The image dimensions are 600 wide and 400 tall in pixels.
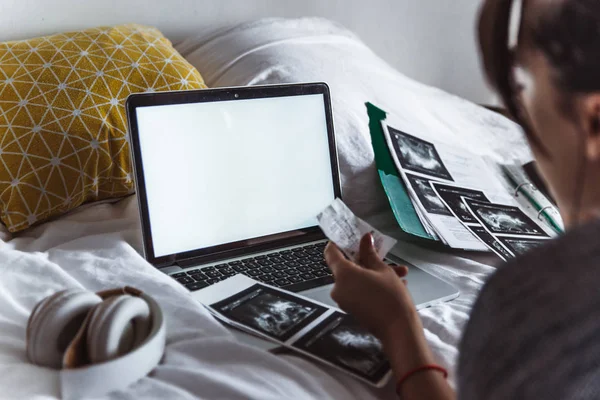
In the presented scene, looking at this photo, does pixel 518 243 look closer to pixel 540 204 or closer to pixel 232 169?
pixel 540 204

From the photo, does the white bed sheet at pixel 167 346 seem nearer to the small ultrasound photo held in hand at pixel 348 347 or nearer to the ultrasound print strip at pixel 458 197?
the small ultrasound photo held in hand at pixel 348 347

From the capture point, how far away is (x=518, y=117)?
18.3 inches

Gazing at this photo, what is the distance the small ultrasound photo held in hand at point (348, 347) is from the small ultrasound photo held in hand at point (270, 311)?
2cm

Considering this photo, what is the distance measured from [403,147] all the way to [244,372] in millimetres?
597

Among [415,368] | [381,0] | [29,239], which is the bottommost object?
[29,239]

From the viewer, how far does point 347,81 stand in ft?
3.92

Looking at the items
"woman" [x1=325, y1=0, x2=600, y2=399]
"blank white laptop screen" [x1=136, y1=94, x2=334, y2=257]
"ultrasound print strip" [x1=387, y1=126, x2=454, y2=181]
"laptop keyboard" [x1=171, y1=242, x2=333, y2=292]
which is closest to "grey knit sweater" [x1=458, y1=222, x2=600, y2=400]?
"woman" [x1=325, y1=0, x2=600, y2=399]

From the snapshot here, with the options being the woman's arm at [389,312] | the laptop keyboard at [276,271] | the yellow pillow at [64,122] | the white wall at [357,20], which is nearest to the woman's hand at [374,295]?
the woman's arm at [389,312]

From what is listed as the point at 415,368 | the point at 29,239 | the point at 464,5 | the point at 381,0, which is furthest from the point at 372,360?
the point at 464,5

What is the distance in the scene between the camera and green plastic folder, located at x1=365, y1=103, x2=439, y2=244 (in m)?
0.91

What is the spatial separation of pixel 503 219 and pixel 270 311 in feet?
1.63

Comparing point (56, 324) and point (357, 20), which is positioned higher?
point (357, 20)

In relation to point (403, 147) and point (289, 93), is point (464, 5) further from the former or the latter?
point (289, 93)

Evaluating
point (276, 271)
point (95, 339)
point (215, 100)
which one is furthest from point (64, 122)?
point (95, 339)
